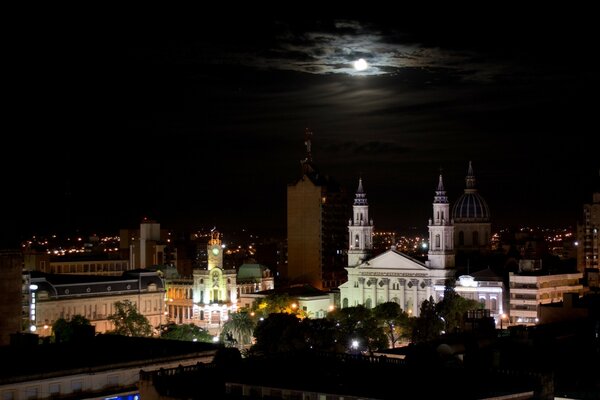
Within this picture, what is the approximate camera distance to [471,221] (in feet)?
634

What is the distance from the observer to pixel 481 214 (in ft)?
634

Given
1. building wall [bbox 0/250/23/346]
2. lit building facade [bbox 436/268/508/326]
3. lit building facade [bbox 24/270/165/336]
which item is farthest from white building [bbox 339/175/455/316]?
building wall [bbox 0/250/23/346]

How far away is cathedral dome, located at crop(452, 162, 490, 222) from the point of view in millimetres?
193250

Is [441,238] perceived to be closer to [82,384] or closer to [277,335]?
[277,335]

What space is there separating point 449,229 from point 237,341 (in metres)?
37.1

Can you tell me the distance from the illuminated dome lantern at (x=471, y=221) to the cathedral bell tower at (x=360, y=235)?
59.3 ft

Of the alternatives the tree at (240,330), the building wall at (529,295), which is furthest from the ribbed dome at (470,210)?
the tree at (240,330)

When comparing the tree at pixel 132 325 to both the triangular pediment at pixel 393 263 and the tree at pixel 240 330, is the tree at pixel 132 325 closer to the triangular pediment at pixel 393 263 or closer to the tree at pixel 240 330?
Answer: the tree at pixel 240 330

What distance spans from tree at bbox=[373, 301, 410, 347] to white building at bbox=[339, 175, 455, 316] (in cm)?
1984

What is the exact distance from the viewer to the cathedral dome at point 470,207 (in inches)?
7608

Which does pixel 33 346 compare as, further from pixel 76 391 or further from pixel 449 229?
pixel 449 229

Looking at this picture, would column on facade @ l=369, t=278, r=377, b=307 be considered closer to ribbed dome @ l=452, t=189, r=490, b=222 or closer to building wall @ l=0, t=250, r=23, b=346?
ribbed dome @ l=452, t=189, r=490, b=222

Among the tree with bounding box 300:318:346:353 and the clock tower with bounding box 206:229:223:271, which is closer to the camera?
the tree with bounding box 300:318:346:353

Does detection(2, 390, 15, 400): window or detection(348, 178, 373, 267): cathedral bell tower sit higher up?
detection(348, 178, 373, 267): cathedral bell tower
